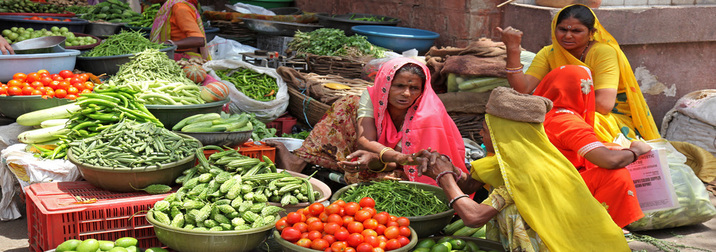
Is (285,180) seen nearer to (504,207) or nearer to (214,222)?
(214,222)

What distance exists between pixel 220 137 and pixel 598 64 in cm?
259

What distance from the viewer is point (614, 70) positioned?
448cm

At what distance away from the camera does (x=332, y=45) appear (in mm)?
6930

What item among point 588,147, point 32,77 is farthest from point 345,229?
point 32,77

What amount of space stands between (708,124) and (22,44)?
19.6 feet

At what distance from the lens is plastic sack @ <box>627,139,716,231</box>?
4.54 meters

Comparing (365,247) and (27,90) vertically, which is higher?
(27,90)

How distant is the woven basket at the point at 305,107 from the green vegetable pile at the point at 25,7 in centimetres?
433

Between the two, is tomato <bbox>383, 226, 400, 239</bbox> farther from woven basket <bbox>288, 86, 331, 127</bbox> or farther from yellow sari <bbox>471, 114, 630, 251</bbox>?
woven basket <bbox>288, 86, 331, 127</bbox>

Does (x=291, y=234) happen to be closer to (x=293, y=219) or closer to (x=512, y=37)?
(x=293, y=219)

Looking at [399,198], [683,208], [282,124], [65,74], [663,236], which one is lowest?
[663,236]

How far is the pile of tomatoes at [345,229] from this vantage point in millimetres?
2799

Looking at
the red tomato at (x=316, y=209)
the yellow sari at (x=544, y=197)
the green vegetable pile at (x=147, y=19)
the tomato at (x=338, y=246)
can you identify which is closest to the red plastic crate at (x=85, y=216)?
the red tomato at (x=316, y=209)

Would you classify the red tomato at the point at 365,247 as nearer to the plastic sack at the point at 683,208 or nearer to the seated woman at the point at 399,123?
the seated woman at the point at 399,123
